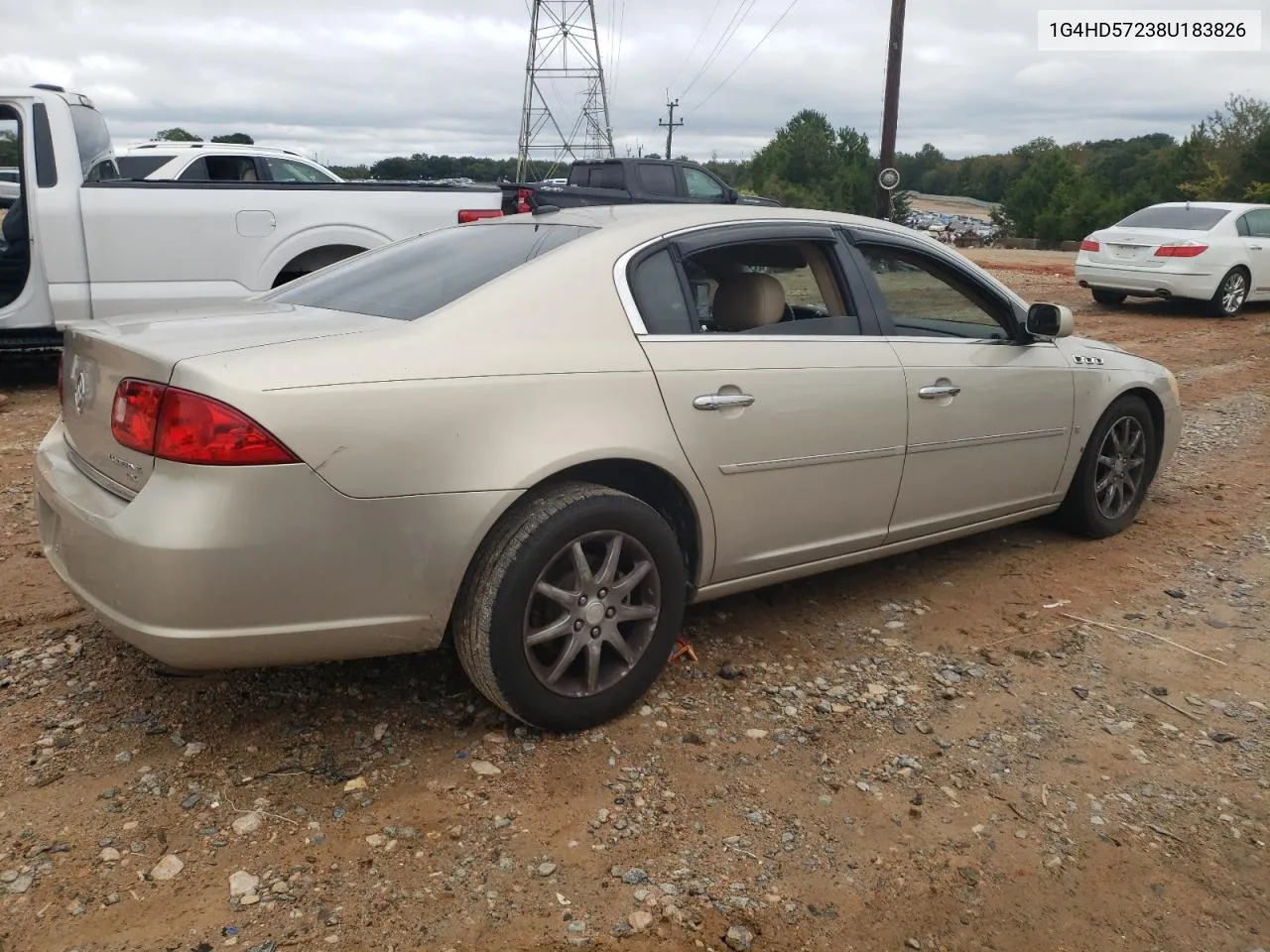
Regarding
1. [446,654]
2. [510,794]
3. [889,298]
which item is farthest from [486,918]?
[889,298]

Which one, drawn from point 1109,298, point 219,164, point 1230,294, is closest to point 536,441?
point 219,164

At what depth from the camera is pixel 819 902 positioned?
247 cm

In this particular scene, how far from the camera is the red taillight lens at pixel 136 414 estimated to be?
262 centimetres

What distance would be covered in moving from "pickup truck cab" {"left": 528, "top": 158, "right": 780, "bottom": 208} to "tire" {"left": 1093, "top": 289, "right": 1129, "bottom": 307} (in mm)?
5090

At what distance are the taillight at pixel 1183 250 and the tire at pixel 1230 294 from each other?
1.96 ft

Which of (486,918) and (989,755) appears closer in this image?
(486,918)

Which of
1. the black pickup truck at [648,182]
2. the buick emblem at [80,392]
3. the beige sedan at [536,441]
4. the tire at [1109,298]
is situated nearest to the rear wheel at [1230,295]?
the tire at [1109,298]

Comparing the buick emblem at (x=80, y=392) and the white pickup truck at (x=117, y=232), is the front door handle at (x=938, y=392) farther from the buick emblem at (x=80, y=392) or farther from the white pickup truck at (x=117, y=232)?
the white pickup truck at (x=117, y=232)

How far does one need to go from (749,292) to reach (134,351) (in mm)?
1949

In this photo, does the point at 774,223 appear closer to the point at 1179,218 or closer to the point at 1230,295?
the point at 1179,218

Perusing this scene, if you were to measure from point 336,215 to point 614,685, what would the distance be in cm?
561

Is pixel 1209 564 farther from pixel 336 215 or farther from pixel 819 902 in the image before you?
pixel 336 215

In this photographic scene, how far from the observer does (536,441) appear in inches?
114

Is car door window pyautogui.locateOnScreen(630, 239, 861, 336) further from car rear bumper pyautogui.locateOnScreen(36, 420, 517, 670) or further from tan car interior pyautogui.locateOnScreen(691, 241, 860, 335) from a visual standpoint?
car rear bumper pyautogui.locateOnScreen(36, 420, 517, 670)
